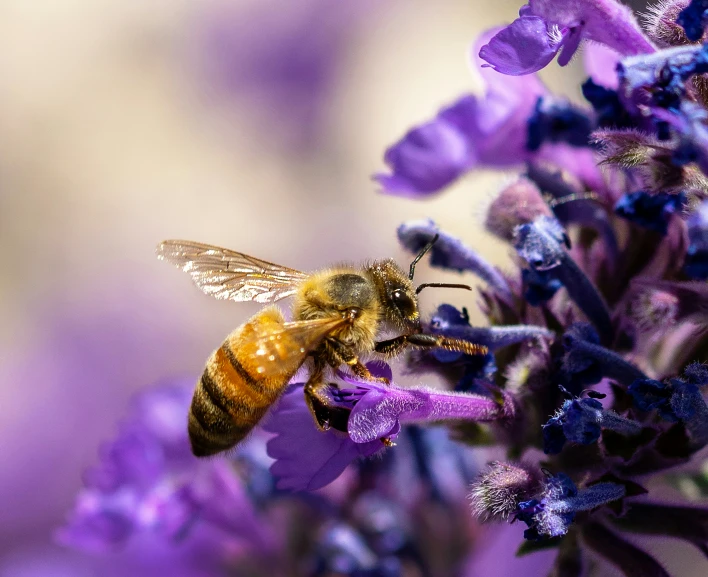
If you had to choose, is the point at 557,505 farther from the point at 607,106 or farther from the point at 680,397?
the point at 607,106

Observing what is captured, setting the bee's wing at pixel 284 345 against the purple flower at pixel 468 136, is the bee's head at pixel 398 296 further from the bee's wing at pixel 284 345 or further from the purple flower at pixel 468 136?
the purple flower at pixel 468 136

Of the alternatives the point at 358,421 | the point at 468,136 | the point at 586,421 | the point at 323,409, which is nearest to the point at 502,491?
the point at 586,421

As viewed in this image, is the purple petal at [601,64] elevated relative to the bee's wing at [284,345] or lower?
elevated

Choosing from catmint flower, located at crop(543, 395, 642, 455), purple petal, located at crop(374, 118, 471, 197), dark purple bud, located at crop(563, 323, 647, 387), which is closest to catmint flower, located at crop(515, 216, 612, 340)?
dark purple bud, located at crop(563, 323, 647, 387)

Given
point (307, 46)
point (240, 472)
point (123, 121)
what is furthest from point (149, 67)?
point (240, 472)

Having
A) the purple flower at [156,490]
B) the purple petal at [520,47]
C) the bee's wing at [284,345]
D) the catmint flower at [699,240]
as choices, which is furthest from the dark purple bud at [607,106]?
the purple flower at [156,490]

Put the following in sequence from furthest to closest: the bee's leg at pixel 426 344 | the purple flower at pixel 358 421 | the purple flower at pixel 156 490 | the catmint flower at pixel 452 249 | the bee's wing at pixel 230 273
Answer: the purple flower at pixel 156 490 → the bee's wing at pixel 230 273 → the catmint flower at pixel 452 249 → the bee's leg at pixel 426 344 → the purple flower at pixel 358 421
